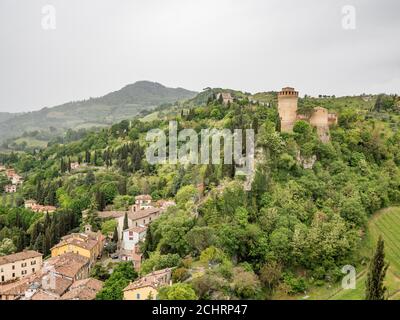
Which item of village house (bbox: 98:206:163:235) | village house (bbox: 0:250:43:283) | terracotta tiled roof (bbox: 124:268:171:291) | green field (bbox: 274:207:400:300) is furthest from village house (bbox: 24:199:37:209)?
green field (bbox: 274:207:400:300)

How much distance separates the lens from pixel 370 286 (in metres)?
17.0

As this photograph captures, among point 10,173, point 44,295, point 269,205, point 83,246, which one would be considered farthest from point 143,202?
point 10,173

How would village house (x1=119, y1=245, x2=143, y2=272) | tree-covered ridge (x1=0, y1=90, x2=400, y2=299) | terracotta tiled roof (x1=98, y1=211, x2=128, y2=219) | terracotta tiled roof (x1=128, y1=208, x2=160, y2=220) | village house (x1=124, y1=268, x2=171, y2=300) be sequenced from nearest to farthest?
village house (x1=124, y1=268, x2=171, y2=300) → tree-covered ridge (x1=0, y1=90, x2=400, y2=299) → village house (x1=119, y1=245, x2=143, y2=272) → terracotta tiled roof (x1=128, y1=208, x2=160, y2=220) → terracotta tiled roof (x1=98, y1=211, x2=128, y2=219)

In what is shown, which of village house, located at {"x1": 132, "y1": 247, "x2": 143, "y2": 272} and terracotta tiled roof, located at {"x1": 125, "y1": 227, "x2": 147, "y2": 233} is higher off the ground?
terracotta tiled roof, located at {"x1": 125, "y1": 227, "x2": 147, "y2": 233}

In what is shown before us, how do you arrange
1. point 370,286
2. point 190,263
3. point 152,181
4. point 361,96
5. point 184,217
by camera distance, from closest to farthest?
1. point 370,286
2. point 190,263
3. point 184,217
4. point 152,181
5. point 361,96

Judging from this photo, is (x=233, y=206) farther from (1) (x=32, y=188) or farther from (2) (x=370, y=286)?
(1) (x=32, y=188)

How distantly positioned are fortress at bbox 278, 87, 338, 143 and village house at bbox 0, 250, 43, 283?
22621mm

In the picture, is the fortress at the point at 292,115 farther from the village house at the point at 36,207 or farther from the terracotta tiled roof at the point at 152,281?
the village house at the point at 36,207

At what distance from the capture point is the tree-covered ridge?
87.9 ft

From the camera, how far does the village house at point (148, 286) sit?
22.4 m

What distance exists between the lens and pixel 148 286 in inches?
892

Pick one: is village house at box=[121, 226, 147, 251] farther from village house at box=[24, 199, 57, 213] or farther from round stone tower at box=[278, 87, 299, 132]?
village house at box=[24, 199, 57, 213]

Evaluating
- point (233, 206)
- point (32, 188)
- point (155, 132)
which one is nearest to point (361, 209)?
point (233, 206)
